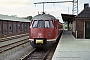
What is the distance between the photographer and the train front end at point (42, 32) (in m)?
13.3

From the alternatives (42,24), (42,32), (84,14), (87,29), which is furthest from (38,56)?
(84,14)

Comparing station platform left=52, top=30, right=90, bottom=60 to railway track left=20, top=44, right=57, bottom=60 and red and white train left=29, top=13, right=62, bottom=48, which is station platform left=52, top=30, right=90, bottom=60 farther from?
red and white train left=29, top=13, right=62, bottom=48

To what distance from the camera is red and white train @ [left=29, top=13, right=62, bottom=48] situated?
13.3 meters

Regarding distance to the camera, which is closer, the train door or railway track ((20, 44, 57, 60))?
railway track ((20, 44, 57, 60))

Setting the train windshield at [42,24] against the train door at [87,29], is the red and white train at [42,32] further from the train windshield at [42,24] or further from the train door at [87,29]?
the train door at [87,29]

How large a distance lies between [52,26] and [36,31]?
1.27m

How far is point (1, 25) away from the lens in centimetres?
2833

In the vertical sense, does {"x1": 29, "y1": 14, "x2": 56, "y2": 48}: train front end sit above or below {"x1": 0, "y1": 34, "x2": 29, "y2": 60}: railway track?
above

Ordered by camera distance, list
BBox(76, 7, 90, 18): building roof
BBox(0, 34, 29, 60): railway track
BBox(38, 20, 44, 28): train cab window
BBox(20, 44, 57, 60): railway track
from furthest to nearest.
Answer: BBox(76, 7, 90, 18): building roof < BBox(38, 20, 44, 28): train cab window < BBox(0, 34, 29, 60): railway track < BBox(20, 44, 57, 60): railway track

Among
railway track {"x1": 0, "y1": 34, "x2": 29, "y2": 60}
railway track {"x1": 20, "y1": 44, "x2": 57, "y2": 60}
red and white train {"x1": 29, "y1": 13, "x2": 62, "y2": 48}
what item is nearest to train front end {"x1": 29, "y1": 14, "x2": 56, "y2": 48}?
red and white train {"x1": 29, "y1": 13, "x2": 62, "y2": 48}

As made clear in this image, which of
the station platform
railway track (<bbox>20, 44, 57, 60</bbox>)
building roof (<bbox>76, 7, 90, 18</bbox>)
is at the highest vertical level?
building roof (<bbox>76, 7, 90, 18</bbox>)

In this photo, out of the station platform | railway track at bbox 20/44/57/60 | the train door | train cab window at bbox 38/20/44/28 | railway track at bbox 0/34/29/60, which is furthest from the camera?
the train door

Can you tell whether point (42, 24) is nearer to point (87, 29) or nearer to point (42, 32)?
point (42, 32)

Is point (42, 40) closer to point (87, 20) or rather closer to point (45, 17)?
point (45, 17)
